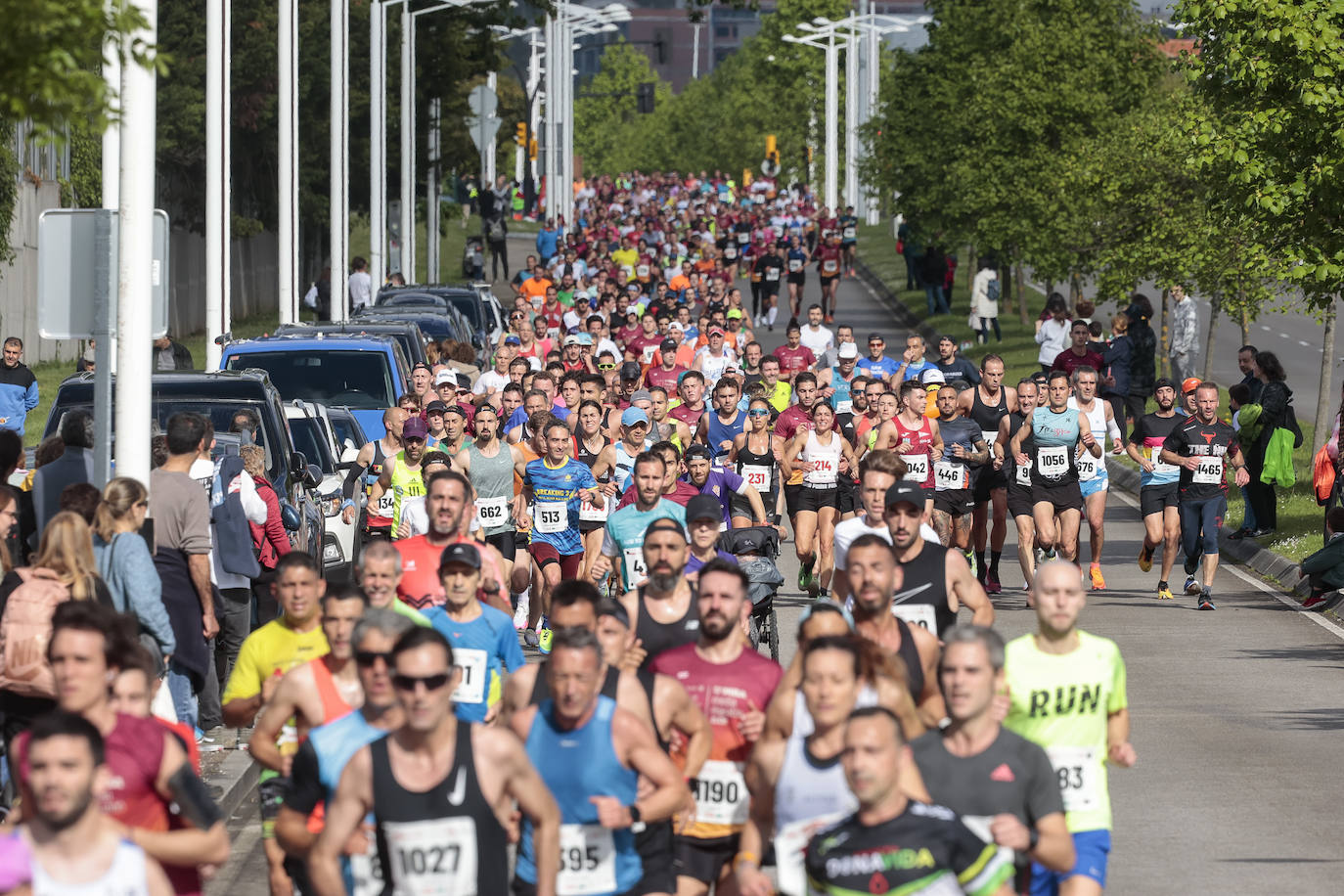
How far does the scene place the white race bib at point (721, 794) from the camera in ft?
28.5

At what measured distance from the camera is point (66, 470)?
13109 mm

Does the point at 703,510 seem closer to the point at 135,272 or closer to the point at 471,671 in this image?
the point at 471,671

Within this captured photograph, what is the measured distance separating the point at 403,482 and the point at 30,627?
7.01 m

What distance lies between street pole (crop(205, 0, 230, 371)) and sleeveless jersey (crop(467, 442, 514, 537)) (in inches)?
421

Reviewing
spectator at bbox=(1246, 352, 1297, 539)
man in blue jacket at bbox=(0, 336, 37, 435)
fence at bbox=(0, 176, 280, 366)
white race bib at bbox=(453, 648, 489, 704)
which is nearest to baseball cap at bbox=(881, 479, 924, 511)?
white race bib at bbox=(453, 648, 489, 704)

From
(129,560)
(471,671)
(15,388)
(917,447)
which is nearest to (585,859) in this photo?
(471,671)

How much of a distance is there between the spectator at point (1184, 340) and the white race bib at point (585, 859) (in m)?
26.9

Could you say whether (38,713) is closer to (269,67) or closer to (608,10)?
(269,67)

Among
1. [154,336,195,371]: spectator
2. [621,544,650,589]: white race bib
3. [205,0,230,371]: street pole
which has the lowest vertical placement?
[621,544,650,589]: white race bib

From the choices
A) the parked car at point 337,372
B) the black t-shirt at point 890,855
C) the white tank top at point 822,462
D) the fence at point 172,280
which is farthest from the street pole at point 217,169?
the black t-shirt at point 890,855

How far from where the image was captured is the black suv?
17047 mm

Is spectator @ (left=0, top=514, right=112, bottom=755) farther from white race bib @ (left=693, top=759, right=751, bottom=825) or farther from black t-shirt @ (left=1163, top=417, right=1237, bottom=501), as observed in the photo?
black t-shirt @ (left=1163, top=417, right=1237, bottom=501)

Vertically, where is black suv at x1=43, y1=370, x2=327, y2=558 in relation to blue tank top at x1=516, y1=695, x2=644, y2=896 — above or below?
above

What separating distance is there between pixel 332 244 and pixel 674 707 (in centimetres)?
3245
